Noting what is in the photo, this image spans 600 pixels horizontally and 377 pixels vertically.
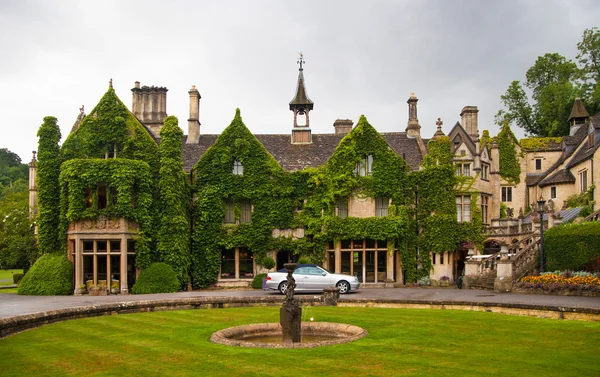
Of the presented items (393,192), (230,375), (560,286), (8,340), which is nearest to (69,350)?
(8,340)

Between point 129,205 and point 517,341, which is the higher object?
point 129,205

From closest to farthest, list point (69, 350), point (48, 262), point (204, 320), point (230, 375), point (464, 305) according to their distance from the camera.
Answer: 1. point (230, 375)
2. point (69, 350)
3. point (204, 320)
4. point (464, 305)
5. point (48, 262)

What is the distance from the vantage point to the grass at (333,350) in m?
11.2

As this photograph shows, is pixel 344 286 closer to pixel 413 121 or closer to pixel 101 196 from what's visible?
pixel 101 196

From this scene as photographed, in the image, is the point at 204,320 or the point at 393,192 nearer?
the point at 204,320

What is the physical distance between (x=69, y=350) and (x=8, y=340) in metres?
2.68

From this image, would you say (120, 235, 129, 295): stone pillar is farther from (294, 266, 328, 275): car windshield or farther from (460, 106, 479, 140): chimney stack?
(460, 106, 479, 140): chimney stack

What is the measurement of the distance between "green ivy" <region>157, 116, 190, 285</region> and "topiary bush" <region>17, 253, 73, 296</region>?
4964 mm

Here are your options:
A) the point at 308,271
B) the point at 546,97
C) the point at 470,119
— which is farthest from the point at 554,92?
the point at 308,271

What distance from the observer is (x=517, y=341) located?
45.9ft

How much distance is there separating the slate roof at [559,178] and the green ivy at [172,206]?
117 ft

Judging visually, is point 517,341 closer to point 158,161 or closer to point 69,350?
point 69,350

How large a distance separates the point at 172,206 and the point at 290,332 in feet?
62.4

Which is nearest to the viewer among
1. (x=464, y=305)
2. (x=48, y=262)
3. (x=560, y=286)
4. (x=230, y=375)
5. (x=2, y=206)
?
(x=230, y=375)
